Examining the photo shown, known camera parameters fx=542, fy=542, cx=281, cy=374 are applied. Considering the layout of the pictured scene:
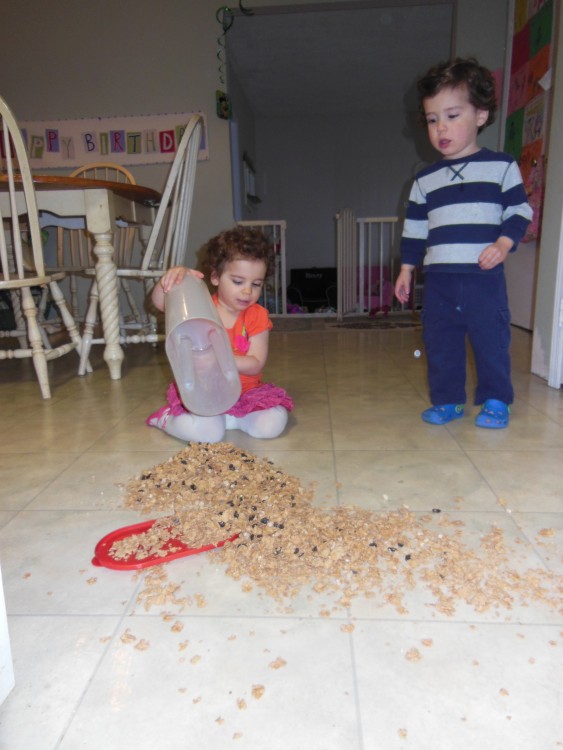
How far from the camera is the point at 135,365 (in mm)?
2299

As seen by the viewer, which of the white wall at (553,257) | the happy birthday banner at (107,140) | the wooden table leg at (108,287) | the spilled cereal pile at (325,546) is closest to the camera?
the spilled cereal pile at (325,546)

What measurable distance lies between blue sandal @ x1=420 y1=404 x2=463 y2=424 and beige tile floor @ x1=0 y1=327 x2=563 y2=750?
8.5 inches

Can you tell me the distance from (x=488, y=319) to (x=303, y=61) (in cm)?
424

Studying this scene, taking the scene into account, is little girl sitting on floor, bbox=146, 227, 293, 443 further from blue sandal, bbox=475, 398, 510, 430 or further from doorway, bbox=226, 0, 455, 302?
doorway, bbox=226, 0, 455, 302

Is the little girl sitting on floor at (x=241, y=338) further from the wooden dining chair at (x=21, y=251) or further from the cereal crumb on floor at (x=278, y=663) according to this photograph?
the cereal crumb on floor at (x=278, y=663)

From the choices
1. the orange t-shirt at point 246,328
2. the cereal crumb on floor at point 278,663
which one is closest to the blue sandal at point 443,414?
the orange t-shirt at point 246,328

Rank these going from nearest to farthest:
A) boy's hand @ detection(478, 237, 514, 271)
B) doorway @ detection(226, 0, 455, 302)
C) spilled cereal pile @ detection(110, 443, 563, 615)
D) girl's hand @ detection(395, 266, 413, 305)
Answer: spilled cereal pile @ detection(110, 443, 563, 615) → boy's hand @ detection(478, 237, 514, 271) → girl's hand @ detection(395, 266, 413, 305) → doorway @ detection(226, 0, 455, 302)

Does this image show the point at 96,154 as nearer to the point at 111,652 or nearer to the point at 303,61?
the point at 303,61

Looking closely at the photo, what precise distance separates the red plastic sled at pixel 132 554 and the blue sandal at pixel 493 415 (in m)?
0.81

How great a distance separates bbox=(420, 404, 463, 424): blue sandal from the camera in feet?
4.68

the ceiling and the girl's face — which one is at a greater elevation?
the ceiling

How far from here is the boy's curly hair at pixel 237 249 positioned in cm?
131

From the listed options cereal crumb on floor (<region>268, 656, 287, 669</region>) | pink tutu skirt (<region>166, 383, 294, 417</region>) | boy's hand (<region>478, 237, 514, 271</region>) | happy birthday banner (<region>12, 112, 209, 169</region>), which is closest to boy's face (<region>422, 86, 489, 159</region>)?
boy's hand (<region>478, 237, 514, 271</region>)

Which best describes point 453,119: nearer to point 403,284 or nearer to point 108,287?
point 403,284
